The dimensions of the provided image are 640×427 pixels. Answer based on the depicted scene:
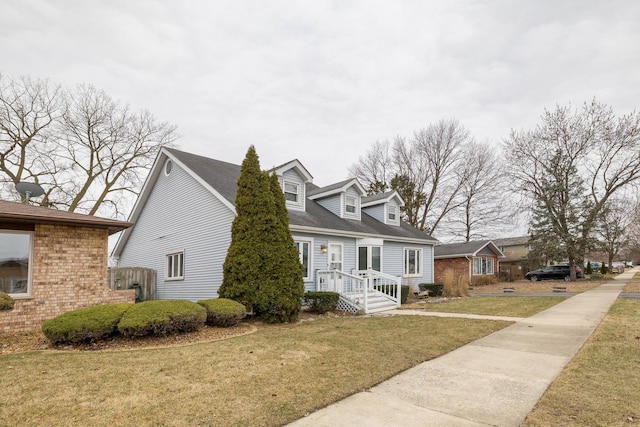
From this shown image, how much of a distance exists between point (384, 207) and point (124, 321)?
1599 cm

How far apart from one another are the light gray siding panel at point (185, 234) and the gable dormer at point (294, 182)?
2.99 m

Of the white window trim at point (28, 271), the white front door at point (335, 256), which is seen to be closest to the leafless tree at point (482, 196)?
the white front door at point (335, 256)

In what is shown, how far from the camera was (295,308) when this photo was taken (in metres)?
10.4

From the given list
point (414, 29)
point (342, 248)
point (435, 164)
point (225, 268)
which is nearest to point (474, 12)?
point (414, 29)

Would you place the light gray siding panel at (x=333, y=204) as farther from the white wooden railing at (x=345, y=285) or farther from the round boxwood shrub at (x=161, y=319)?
the round boxwood shrub at (x=161, y=319)

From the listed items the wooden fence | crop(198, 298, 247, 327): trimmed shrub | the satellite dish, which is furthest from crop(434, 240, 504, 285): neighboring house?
the satellite dish

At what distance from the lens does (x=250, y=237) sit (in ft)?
35.0

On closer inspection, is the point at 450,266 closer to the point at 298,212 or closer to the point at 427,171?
the point at 427,171

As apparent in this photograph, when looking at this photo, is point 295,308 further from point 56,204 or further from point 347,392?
point 56,204

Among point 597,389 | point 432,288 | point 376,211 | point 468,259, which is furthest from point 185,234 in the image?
point 468,259

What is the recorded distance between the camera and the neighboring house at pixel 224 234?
13.9 metres

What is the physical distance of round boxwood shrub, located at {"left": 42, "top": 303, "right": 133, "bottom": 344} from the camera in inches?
280

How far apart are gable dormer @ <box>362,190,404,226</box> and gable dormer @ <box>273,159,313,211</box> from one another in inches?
260

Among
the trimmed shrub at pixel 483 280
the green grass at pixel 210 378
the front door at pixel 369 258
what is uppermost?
the front door at pixel 369 258
